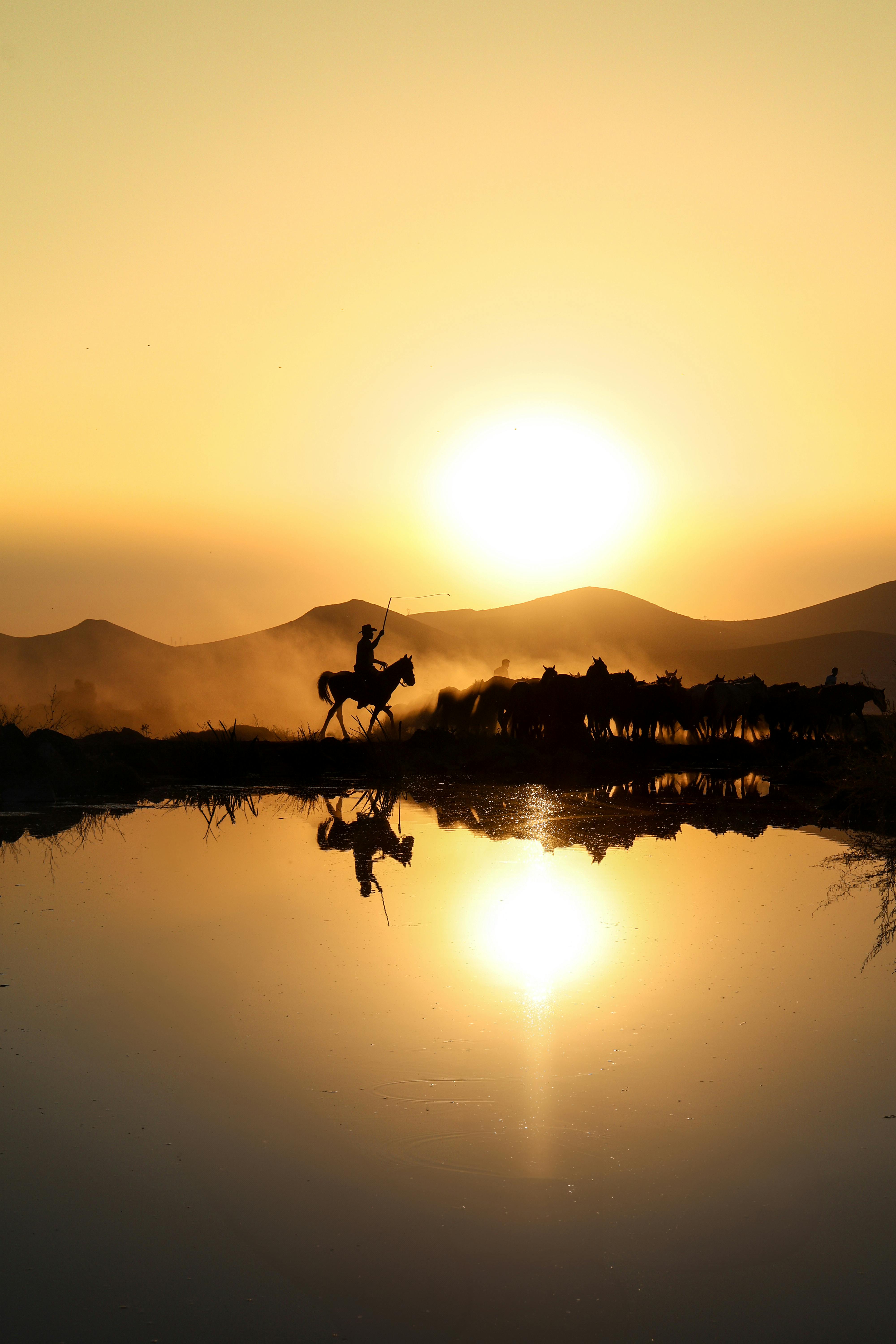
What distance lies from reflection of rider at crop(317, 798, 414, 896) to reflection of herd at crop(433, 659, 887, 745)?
560 inches

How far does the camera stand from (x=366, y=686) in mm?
24438

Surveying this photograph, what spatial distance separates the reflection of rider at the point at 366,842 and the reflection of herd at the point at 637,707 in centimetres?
1421

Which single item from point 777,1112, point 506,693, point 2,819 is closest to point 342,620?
point 506,693

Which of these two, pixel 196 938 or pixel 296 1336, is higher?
pixel 196 938

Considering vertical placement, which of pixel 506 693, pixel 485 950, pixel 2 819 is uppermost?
pixel 506 693

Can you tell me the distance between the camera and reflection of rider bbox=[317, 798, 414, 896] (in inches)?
404

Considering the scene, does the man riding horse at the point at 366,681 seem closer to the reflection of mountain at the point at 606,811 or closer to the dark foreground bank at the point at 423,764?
the dark foreground bank at the point at 423,764

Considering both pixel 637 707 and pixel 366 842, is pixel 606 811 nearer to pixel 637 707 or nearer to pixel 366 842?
pixel 366 842

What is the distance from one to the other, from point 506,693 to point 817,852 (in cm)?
2057

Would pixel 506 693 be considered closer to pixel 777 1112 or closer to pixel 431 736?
pixel 431 736

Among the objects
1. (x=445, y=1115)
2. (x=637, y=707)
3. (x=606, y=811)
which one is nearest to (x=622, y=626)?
(x=637, y=707)

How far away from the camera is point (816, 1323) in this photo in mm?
3223

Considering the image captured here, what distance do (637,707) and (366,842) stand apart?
756 inches

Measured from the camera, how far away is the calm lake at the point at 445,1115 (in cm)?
334
